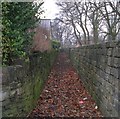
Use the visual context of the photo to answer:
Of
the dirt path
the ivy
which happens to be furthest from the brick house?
the ivy

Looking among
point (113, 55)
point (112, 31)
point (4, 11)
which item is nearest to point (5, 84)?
point (4, 11)

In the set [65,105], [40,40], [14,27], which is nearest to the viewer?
[14,27]

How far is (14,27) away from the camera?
557 centimetres

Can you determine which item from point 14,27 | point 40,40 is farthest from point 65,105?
Result: point 40,40

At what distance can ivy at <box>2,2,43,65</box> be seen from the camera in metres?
4.94

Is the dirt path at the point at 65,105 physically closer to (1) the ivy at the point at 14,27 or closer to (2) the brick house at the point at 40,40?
(1) the ivy at the point at 14,27

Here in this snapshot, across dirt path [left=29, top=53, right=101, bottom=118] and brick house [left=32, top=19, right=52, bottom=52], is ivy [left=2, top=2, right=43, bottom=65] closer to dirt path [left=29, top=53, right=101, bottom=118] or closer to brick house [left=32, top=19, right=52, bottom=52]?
dirt path [left=29, top=53, right=101, bottom=118]

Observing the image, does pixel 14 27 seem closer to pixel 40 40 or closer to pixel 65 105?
pixel 65 105

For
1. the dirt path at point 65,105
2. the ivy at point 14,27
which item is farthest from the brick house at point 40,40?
the ivy at point 14,27

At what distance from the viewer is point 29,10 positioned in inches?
242

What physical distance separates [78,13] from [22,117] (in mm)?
28272

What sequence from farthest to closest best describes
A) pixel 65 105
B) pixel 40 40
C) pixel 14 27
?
pixel 40 40
pixel 65 105
pixel 14 27

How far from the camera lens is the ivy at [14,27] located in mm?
4938

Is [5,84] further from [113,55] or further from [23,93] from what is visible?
[113,55]
